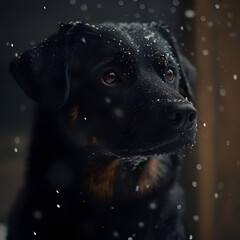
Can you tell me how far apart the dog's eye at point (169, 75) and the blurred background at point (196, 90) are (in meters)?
0.26

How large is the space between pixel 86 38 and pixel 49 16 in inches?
5.8

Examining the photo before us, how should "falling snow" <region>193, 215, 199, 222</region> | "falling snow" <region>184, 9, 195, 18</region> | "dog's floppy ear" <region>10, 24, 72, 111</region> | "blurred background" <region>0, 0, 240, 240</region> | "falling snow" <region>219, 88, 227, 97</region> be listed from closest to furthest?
1. "dog's floppy ear" <region>10, 24, 72, 111</region>
2. "blurred background" <region>0, 0, 240, 240</region>
3. "falling snow" <region>184, 9, 195, 18</region>
4. "falling snow" <region>193, 215, 199, 222</region>
5. "falling snow" <region>219, 88, 227, 97</region>

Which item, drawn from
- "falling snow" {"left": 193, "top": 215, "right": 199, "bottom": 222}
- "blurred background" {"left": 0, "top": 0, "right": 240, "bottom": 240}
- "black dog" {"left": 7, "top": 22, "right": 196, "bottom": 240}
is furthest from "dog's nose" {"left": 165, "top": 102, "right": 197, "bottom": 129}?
"falling snow" {"left": 193, "top": 215, "right": 199, "bottom": 222}

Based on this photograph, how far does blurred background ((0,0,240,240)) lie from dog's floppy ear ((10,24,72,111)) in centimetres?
6

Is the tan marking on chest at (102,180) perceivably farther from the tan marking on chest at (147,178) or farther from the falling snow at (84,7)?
the falling snow at (84,7)

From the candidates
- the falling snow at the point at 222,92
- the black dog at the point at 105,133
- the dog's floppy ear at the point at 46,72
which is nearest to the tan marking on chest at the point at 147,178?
the black dog at the point at 105,133

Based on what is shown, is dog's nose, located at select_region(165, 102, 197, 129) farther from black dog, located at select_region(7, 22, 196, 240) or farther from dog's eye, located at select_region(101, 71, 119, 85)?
dog's eye, located at select_region(101, 71, 119, 85)

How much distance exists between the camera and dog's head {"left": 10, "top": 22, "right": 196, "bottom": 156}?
1.35 metres

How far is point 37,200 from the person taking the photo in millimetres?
1512

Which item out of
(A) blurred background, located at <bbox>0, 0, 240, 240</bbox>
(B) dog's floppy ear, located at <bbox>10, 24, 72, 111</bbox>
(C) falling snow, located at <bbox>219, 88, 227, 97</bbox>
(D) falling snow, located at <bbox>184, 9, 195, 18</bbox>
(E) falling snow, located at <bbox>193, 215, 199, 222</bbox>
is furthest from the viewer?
(C) falling snow, located at <bbox>219, 88, 227, 97</bbox>

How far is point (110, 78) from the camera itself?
1413 millimetres

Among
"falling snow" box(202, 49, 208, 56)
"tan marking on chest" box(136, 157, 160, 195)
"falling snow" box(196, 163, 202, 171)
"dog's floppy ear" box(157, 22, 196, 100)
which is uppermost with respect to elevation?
"dog's floppy ear" box(157, 22, 196, 100)

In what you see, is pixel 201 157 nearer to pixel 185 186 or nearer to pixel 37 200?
pixel 185 186

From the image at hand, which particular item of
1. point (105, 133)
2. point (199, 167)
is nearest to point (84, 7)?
point (105, 133)
